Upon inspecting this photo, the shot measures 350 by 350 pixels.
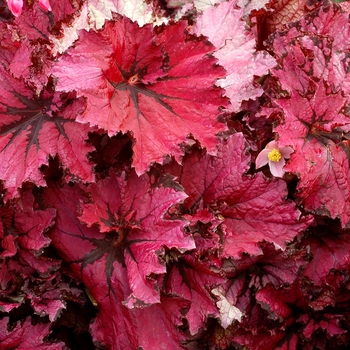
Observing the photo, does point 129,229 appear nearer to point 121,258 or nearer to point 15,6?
point 121,258

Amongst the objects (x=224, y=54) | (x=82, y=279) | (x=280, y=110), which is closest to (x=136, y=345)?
(x=82, y=279)

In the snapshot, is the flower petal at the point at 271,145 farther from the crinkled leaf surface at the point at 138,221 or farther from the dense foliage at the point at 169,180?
the crinkled leaf surface at the point at 138,221

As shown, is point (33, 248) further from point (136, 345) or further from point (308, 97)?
point (308, 97)

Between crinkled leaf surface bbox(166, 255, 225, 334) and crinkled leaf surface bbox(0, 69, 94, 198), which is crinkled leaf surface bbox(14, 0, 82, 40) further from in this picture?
crinkled leaf surface bbox(166, 255, 225, 334)

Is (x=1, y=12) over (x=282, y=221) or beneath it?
over

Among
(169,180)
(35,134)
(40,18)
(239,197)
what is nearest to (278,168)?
(239,197)

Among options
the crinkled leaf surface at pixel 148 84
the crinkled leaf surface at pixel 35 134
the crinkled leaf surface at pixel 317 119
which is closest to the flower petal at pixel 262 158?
the crinkled leaf surface at pixel 317 119
